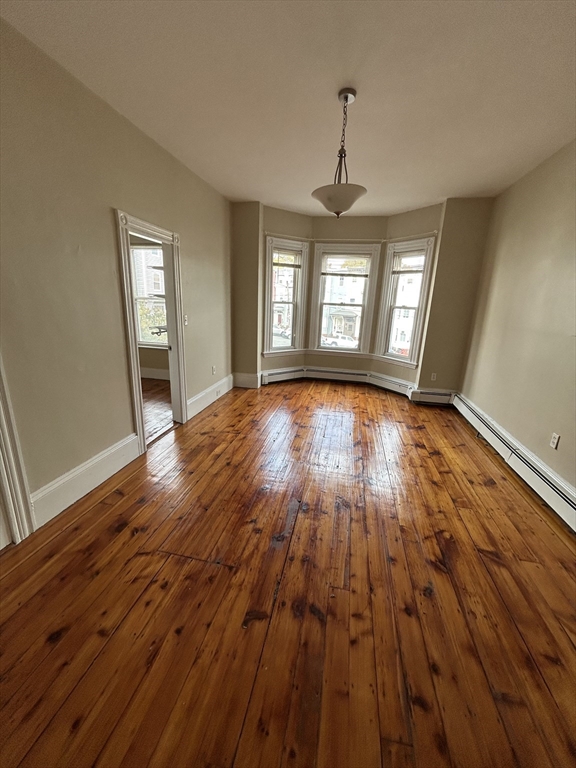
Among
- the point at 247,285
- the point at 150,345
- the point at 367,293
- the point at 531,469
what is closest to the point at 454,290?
the point at 367,293

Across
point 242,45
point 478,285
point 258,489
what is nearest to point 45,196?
point 242,45

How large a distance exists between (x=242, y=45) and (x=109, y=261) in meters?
1.56

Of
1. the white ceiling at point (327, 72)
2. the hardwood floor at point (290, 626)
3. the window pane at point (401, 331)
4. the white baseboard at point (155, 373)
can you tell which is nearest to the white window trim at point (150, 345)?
the white baseboard at point (155, 373)

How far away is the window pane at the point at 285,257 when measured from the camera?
5125 millimetres

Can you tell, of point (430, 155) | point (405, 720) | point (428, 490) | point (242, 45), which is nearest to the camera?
point (405, 720)

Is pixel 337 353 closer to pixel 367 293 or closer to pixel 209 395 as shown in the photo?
pixel 367 293

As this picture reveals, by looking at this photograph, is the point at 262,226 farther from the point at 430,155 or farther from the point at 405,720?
the point at 405,720

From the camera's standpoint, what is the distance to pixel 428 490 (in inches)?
99.2

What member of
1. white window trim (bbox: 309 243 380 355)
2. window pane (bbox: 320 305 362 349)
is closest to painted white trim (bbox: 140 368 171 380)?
white window trim (bbox: 309 243 380 355)

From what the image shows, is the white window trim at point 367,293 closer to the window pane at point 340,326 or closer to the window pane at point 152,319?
the window pane at point 340,326

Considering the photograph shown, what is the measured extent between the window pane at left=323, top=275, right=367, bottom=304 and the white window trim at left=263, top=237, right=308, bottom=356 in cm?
41

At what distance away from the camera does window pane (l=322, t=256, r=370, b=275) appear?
5.29 m

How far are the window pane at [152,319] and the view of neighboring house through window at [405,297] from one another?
12.4 ft

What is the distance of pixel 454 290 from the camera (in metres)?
4.26
